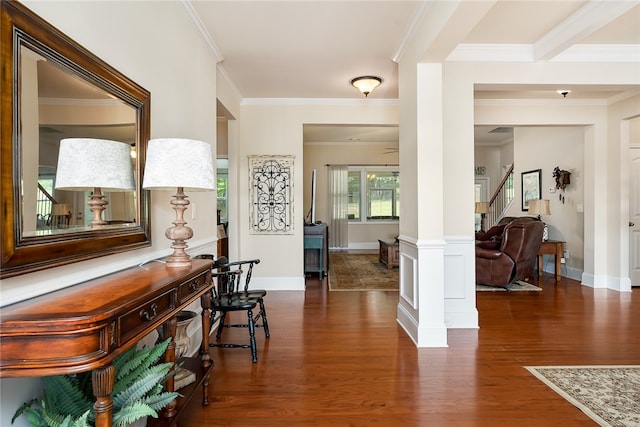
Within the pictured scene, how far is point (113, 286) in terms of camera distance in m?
1.35

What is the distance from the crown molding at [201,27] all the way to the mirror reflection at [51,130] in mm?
1329

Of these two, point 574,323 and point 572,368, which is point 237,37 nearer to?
point 572,368

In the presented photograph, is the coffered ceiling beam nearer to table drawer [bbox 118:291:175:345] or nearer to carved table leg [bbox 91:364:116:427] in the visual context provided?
table drawer [bbox 118:291:175:345]

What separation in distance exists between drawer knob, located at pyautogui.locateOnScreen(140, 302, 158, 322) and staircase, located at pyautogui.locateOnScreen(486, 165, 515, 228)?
27.8ft

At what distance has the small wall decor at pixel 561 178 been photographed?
558cm


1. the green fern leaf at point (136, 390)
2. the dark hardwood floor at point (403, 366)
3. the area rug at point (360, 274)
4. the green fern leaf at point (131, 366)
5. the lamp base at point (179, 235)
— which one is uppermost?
the lamp base at point (179, 235)

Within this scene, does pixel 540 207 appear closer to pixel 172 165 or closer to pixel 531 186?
pixel 531 186

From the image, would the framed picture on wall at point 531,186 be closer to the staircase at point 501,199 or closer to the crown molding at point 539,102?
the staircase at point 501,199

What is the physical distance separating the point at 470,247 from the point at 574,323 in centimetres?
133

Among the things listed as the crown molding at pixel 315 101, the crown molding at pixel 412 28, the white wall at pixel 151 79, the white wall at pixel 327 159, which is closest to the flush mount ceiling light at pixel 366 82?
the crown molding at pixel 412 28

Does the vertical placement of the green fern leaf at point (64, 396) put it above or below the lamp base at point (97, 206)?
below

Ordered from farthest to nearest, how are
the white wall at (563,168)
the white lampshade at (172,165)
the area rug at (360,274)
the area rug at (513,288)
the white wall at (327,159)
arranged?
the white wall at (327,159), the white wall at (563,168), the area rug at (360,274), the area rug at (513,288), the white lampshade at (172,165)

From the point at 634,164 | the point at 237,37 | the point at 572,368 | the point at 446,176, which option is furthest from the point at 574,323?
the point at 237,37

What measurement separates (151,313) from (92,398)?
41 centimetres
